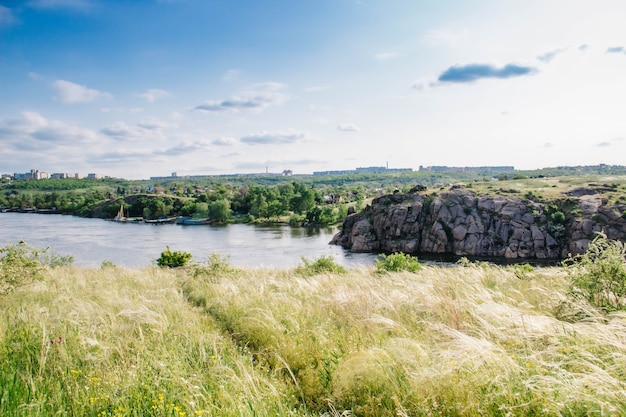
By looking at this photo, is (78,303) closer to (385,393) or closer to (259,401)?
(259,401)

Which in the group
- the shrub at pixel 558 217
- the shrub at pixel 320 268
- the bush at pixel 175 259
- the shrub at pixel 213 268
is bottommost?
the shrub at pixel 558 217

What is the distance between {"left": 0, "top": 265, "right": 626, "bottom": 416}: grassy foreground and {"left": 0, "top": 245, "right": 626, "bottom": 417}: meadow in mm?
20

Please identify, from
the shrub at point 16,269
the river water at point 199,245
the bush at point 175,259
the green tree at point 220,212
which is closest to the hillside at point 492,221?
the river water at point 199,245

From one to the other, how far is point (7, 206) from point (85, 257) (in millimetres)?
142110

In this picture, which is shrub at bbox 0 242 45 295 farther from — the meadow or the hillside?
the hillside

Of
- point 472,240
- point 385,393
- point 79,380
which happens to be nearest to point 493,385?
point 385,393

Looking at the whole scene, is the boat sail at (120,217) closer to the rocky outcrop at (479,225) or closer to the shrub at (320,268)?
the rocky outcrop at (479,225)

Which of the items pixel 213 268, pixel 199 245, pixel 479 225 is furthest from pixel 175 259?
pixel 479 225

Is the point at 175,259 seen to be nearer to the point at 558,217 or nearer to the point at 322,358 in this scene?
the point at 322,358

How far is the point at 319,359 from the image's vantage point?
510cm

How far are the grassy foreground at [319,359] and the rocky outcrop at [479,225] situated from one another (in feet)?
224

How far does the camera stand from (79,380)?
15.0ft

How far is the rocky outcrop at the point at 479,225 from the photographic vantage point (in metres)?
66.8

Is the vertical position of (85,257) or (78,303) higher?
(78,303)
